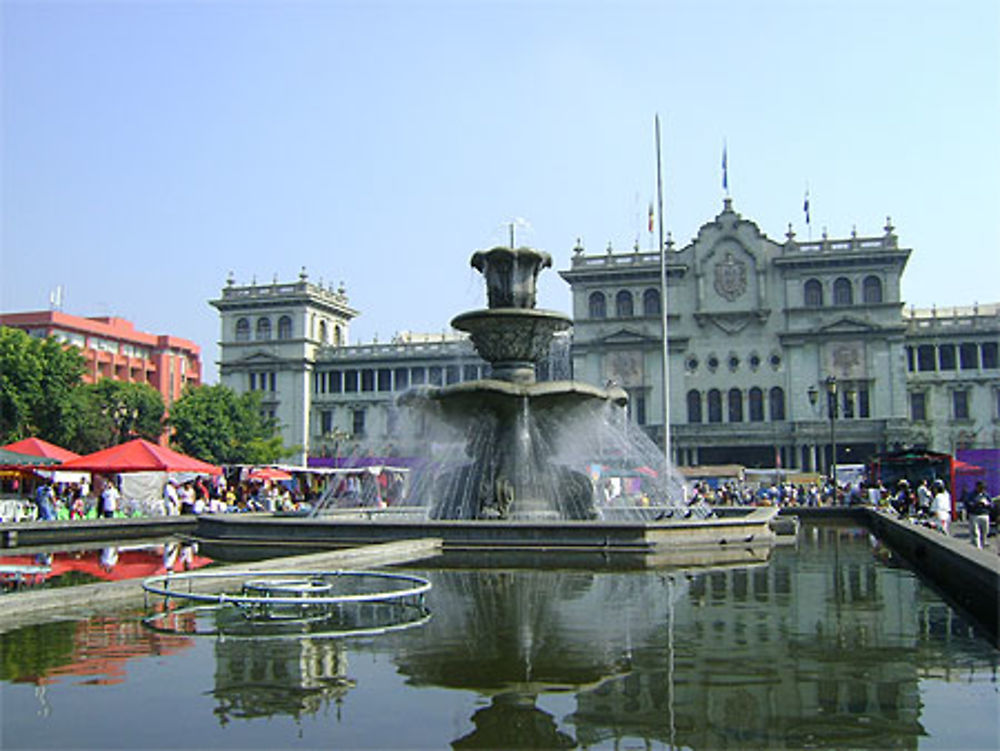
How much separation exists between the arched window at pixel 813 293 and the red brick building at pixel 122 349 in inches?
1975

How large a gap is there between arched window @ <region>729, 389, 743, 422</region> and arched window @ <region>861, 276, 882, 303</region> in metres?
10.1

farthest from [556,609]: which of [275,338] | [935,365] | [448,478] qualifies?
[275,338]

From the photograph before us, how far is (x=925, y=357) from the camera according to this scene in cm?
6812

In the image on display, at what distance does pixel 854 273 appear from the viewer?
65875mm

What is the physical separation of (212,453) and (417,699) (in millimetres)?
62602

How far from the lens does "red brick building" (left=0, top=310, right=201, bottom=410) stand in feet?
279

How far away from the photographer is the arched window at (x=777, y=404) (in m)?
66.7

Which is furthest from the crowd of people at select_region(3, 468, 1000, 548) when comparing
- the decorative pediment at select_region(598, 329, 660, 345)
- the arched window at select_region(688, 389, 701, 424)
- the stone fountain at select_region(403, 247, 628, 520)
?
the decorative pediment at select_region(598, 329, 660, 345)

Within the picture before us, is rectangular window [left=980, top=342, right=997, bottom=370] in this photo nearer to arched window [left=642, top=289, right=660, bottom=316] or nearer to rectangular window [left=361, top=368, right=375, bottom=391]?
arched window [left=642, top=289, right=660, bottom=316]

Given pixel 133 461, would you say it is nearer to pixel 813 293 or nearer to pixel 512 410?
pixel 512 410

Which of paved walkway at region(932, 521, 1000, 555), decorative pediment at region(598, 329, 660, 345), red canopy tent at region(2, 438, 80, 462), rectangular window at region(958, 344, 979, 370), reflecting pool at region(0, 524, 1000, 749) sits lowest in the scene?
reflecting pool at region(0, 524, 1000, 749)

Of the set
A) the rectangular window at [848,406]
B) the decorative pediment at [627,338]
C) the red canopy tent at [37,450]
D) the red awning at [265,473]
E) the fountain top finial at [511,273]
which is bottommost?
the red awning at [265,473]

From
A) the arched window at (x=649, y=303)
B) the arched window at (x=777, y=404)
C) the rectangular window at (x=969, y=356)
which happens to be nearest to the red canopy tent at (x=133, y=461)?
the arched window at (x=649, y=303)

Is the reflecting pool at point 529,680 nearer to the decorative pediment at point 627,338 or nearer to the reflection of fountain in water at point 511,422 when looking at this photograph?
the reflection of fountain in water at point 511,422
